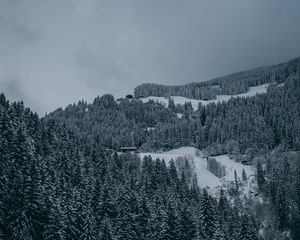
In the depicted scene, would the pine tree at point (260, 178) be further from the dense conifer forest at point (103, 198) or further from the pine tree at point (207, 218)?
the pine tree at point (207, 218)

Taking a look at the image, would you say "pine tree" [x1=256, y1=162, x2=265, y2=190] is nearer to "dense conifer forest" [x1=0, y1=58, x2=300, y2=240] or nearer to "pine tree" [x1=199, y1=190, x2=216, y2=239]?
"dense conifer forest" [x1=0, y1=58, x2=300, y2=240]

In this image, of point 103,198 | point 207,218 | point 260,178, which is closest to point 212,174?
point 260,178

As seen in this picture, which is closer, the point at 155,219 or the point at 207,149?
the point at 155,219

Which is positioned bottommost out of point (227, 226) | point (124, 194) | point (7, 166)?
point (227, 226)

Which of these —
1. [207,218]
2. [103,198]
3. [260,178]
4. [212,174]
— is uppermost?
[212,174]

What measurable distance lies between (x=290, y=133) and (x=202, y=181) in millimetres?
47696

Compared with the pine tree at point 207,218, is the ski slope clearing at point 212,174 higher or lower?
higher

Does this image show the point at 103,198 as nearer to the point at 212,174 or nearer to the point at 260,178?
the point at 260,178

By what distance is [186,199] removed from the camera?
112125 mm

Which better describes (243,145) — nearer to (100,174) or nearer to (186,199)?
(186,199)

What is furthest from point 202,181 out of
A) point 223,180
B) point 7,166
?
point 7,166

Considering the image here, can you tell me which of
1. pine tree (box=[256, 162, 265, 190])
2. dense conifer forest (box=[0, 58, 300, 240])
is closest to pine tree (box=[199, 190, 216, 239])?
dense conifer forest (box=[0, 58, 300, 240])

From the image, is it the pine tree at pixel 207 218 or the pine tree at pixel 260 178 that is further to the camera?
the pine tree at pixel 260 178

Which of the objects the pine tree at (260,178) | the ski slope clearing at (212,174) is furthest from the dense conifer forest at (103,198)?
the ski slope clearing at (212,174)
